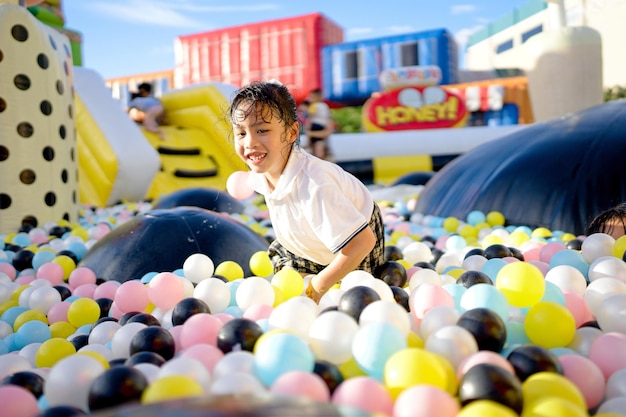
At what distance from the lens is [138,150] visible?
14.5ft

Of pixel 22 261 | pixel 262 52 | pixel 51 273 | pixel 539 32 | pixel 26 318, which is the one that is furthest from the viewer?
pixel 539 32

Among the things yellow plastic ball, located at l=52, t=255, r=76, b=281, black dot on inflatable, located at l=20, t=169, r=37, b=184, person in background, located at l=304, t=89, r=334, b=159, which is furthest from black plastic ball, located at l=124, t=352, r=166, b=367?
person in background, located at l=304, t=89, r=334, b=159

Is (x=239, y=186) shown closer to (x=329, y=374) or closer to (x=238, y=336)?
(x=238, y=336)

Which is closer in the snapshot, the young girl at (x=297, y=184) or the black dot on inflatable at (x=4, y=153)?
the young girl at (x=297, y=184)

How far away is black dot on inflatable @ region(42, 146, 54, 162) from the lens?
2934 mm

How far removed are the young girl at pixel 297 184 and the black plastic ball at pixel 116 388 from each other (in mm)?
634

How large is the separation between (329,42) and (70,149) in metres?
10.7

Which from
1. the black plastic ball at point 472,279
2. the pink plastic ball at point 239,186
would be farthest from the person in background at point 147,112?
the black plastic ball at point 472,279

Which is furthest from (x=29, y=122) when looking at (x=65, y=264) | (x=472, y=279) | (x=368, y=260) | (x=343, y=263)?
(x=472, y=279)

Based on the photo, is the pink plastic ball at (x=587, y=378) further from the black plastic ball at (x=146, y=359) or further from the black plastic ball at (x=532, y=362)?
the black plastic ball at (x=146, y=359)

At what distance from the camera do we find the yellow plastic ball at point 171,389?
642 mm

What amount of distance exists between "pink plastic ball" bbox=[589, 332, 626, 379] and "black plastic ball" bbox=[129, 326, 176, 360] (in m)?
0.67

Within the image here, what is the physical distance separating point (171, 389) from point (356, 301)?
416 mm

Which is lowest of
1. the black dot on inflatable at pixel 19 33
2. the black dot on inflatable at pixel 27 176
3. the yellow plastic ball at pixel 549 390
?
the yellow plastic ball at pixel 549 390
